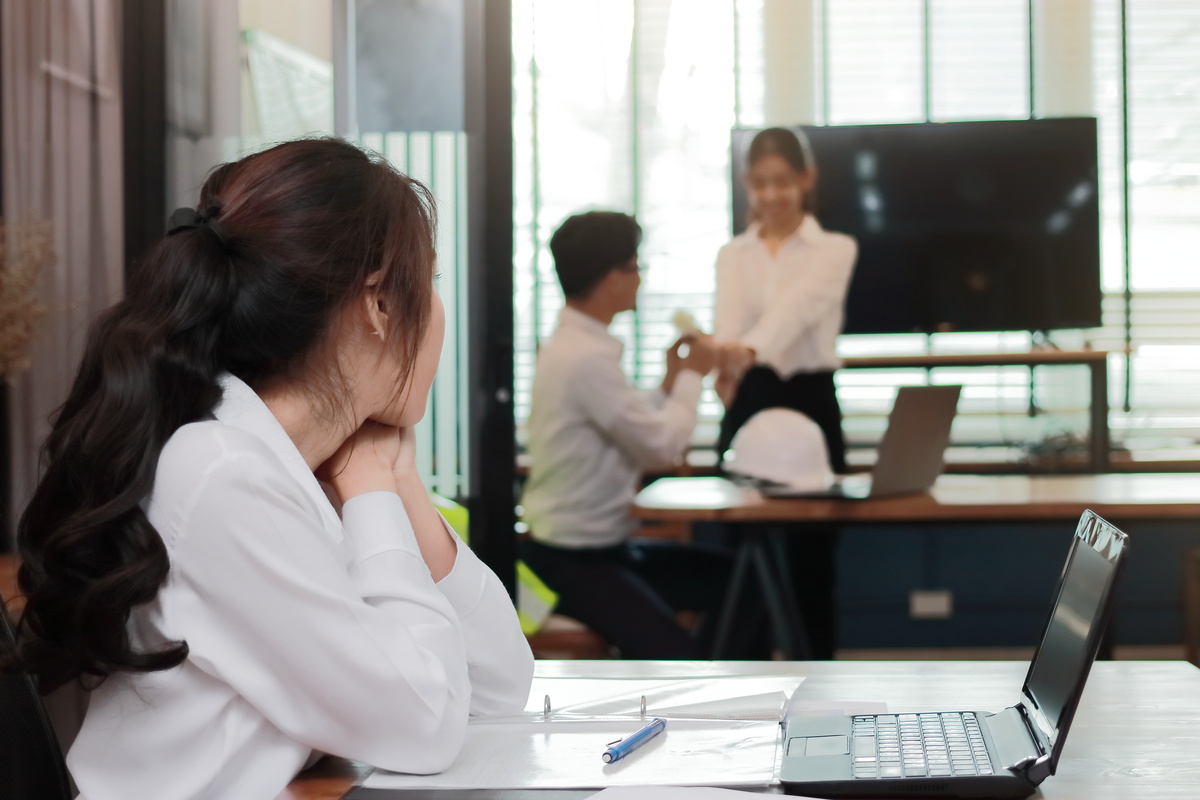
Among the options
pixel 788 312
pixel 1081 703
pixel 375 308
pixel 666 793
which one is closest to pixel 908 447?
pixel 788 312

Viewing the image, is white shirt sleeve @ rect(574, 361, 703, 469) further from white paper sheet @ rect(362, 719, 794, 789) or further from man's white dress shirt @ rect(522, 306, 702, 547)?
white paper sheet @ rect(362, 719, 794, 789)

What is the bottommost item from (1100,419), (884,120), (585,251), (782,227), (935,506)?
(935,506)

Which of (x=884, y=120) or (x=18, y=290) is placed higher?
(x=884, y=120)

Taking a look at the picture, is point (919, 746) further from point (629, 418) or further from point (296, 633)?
point (629, 418)

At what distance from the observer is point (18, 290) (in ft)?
7.73

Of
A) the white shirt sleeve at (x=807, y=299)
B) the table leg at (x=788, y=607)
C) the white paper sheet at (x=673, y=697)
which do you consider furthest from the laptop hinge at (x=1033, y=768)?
the white shirt sleeve at (x=807, y=299)

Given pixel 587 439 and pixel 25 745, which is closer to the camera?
pixel 25 745

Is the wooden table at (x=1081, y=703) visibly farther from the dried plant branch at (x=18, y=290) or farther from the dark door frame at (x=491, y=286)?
the dried plant branch at (x=18, y=290)

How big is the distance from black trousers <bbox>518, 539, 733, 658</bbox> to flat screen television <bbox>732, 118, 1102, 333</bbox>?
1572 millimetres

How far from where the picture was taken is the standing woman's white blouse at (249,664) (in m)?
0.81

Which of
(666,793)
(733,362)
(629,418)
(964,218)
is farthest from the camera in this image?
(964,218)

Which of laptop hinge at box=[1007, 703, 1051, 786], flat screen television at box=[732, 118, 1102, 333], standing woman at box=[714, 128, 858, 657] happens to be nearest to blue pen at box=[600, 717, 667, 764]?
laptop hinge at box=[1007, 703, 1051, 786]

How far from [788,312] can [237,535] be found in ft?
8.75

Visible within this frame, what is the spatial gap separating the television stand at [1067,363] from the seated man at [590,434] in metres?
1.49
